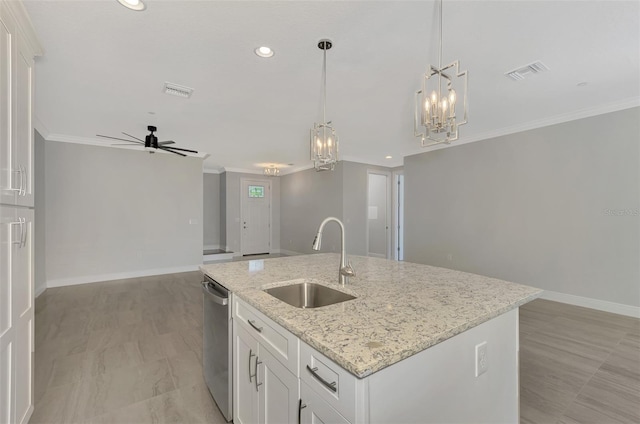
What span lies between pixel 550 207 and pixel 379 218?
4122mm

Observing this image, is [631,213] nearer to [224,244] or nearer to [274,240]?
[274,240]

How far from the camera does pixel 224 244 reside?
27.8ft

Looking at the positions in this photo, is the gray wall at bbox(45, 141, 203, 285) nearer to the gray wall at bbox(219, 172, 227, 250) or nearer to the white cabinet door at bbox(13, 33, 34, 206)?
the gray wall at bbox(219, 172, 227, 250)

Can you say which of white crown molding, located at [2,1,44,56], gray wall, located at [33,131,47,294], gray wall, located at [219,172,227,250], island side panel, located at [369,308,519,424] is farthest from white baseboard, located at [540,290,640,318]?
gray wall, located at [219,172,227,250]

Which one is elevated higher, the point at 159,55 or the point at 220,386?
the point at 159,55

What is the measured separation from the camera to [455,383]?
113cm

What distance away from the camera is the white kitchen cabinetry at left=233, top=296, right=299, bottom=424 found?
1.15m

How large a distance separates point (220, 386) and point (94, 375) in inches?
48.5

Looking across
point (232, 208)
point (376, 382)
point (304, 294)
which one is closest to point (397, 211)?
point (232, 208)

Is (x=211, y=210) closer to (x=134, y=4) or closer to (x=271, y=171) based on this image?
(x=271, y=171)

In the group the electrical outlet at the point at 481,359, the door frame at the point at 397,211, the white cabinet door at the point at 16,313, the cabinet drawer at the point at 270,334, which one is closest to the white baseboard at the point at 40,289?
the white cabinet door at the point at 16,313

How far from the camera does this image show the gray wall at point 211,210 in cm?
859

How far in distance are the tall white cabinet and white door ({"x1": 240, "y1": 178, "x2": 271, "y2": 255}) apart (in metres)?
6.84

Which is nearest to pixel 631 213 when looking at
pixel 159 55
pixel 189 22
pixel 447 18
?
pixel 447 18
